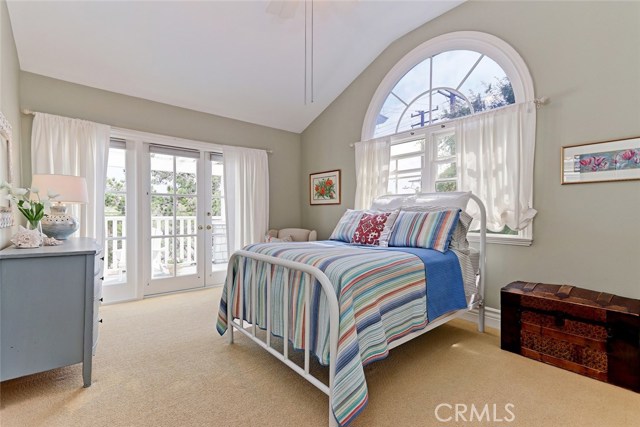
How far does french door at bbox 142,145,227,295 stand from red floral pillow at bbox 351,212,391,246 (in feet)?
7.15

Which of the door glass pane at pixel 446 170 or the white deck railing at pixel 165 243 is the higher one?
the door glass pane at pixel 446 170

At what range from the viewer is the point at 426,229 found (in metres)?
2.33

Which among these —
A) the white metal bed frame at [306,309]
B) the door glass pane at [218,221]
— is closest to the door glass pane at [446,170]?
the white metal bed frame at [306,309]

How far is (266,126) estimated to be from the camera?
175 inches

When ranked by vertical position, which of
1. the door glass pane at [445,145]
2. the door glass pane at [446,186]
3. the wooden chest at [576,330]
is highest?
the door glass pane at [445,145]

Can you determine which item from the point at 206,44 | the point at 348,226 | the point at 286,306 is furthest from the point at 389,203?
the point at 206,44

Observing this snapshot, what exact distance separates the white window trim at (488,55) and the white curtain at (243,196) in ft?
6.16

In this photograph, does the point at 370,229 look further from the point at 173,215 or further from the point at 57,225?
the point at 173,215

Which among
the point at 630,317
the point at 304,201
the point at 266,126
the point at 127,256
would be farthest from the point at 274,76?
the point at 630,317

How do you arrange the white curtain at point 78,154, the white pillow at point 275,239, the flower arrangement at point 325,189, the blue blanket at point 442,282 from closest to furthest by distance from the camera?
the blue blanket at point 442,282, the white curtain at point 78,154, the white pillow at point 275,239, the flower arrangement at point 325,189

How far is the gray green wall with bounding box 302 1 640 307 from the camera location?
81.5 inches

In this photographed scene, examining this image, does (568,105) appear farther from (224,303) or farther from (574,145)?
(224,303)

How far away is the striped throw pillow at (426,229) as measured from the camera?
2.25 m

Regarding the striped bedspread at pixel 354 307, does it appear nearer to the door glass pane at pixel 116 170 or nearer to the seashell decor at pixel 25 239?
the seashell decor at pixel 25 239
